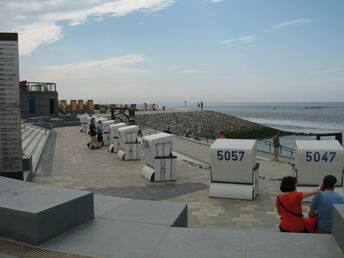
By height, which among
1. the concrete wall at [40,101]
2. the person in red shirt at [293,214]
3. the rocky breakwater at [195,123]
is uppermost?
the concrete wall at [40,101]

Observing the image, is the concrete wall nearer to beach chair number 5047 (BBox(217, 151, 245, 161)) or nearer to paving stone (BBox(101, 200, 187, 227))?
beach chair number 5047 (BBox(217, 151, 245, 161))

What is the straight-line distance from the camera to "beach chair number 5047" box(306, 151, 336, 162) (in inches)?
358

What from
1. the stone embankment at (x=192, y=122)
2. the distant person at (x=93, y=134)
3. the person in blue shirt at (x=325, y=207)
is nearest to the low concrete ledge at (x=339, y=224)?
the person in blue shirt at (x=325, y=207)

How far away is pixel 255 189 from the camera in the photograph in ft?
31.4

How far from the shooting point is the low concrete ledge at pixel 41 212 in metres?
3.76

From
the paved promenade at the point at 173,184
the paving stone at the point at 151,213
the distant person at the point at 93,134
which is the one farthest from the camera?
the distant person at the point at 93,134

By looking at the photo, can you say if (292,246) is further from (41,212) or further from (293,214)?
(41,212)

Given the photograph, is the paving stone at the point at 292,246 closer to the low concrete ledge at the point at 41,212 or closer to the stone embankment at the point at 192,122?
the low concrete ledge at the point at 41,212

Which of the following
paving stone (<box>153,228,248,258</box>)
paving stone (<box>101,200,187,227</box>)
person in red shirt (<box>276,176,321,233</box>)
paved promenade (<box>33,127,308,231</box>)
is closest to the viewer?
paving stone (<box>153,228,248,258</box>)

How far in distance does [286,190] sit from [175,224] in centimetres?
175

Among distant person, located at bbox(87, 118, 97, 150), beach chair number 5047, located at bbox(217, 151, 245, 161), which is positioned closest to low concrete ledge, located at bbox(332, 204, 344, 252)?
beach chair number 5047, located at bbox(217, 151, 245, 161)

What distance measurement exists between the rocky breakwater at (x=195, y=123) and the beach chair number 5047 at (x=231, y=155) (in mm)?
41338

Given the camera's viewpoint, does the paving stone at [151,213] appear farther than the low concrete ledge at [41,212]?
Yes

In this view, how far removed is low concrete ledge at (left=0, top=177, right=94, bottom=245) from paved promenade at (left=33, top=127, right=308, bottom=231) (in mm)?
3466
